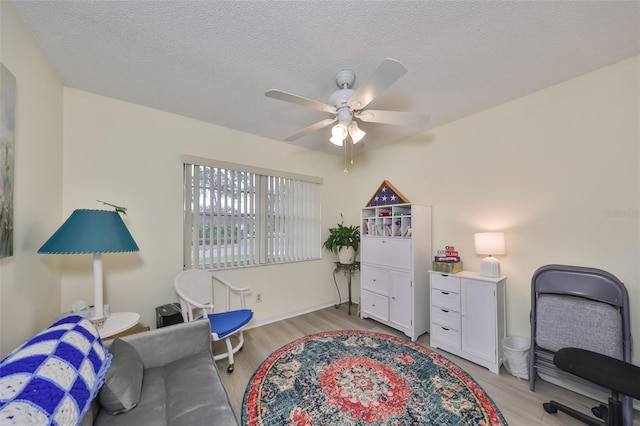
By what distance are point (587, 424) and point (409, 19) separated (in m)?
2.91

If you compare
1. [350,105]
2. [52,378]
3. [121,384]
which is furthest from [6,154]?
[350,105]

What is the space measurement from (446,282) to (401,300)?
0.63 meters

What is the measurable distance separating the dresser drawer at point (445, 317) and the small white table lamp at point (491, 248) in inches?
20.7

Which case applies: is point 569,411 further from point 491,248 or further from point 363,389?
point 363,389

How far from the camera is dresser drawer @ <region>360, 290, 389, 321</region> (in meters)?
3.13

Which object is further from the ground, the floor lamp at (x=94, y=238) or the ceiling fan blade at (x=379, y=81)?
the ceiling fan blade at (x=379, y=81)

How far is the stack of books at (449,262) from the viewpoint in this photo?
2.60 meters

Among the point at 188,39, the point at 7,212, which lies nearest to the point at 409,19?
the point at 188,39

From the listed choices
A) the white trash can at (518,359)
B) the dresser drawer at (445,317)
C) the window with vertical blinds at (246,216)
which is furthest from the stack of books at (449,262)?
the window with vertical blinds at (246,216)

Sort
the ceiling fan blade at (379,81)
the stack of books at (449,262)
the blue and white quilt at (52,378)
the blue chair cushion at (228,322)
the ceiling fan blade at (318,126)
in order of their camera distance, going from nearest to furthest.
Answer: the blue and white quilt at (52,378) → the ceiling fan blade at (379,81) → the ceiling fan blade at (318,126) → the blue chair cushion at (228,322) → the stack of books at (449,262)

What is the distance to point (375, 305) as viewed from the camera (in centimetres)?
326

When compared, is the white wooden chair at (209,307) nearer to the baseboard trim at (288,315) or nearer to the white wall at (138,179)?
the white wall at (138,179)

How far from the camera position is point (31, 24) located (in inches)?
59.2

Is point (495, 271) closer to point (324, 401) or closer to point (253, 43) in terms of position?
point (324, 401)
